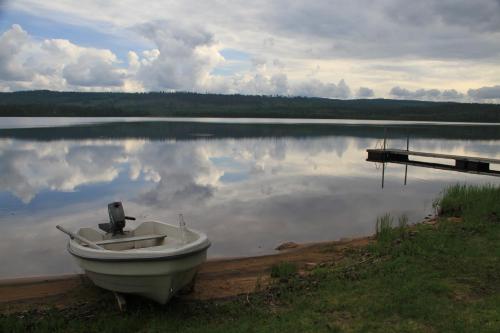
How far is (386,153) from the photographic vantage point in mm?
31453

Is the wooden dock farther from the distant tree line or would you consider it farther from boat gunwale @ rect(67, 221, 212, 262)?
the distant tree line

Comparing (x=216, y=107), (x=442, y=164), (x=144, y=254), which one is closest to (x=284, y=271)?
(x=144, y=254)

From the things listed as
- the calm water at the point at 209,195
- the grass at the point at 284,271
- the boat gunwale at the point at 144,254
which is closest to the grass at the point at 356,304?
the grass at the point at 284,271

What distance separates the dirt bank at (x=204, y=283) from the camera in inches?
288

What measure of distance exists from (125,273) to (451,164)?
27.5 m

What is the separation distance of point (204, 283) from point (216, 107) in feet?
538

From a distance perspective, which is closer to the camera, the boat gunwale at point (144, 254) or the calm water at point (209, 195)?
the boat gunwale at point (144, 254)

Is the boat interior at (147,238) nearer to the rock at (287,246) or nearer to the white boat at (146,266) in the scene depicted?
the white boat at (146,266)

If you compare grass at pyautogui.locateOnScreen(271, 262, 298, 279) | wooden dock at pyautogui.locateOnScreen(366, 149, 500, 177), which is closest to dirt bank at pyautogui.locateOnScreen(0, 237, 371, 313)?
grass at pyautogui.locateOnScreen(271, 262, 298, 279)

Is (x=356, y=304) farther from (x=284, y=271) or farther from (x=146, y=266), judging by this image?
(x=146, y=266)

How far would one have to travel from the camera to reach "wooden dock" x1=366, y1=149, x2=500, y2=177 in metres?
25.6

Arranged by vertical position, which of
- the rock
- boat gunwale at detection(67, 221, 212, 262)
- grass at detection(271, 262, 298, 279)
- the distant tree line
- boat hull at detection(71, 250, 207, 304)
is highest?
the distant tree line

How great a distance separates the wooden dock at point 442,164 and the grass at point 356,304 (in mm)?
19077

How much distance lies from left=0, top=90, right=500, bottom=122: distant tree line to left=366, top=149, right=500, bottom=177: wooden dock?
95486 mm
